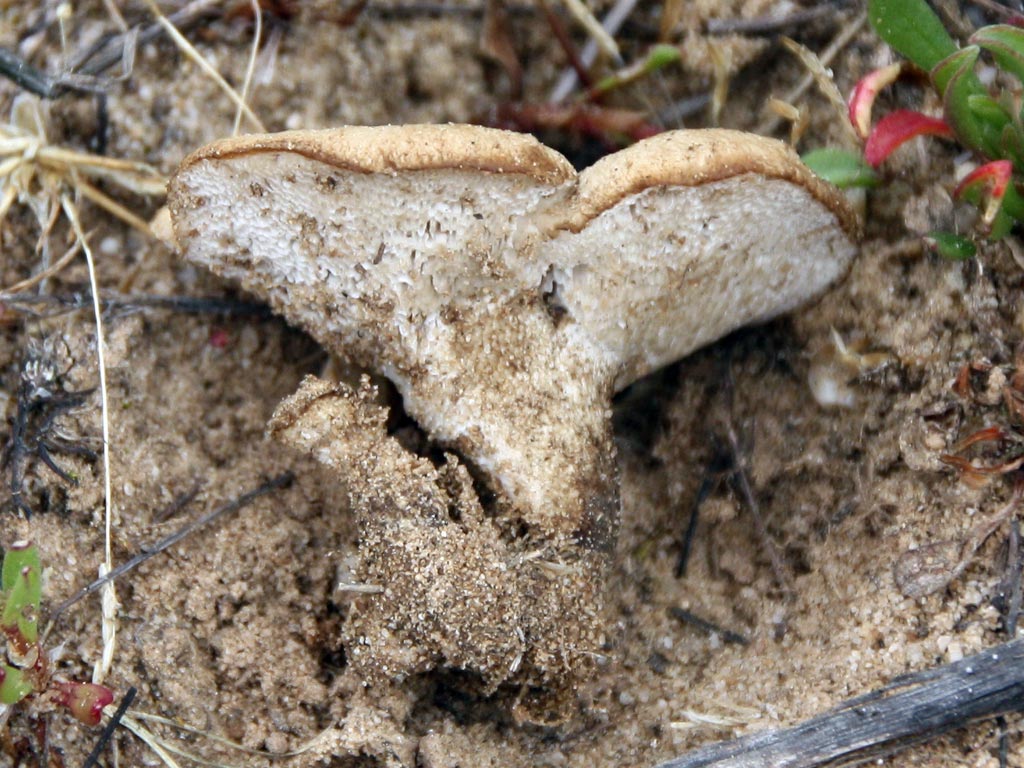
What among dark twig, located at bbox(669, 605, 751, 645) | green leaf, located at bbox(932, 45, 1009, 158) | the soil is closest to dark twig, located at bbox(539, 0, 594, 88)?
the soil

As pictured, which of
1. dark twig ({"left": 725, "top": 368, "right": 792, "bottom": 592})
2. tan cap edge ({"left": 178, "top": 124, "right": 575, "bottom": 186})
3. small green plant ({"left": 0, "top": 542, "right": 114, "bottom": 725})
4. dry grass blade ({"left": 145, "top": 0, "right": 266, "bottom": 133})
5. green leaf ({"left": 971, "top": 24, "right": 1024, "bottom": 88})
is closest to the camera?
tan cap edge ({"left": 178, "top": 124, "right": 575, "bottom": 186})

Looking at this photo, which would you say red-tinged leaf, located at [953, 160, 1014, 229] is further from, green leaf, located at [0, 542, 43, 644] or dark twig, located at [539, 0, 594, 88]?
green leaf, located at [0, 542, 43, 644]

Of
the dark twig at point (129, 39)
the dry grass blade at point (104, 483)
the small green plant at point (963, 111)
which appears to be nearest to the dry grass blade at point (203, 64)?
the dark twig at point (129, 39)

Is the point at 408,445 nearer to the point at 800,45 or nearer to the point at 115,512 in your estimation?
the point at 115,512

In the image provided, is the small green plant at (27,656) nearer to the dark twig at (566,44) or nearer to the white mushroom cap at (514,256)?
the white mushroom cap at (514,256)

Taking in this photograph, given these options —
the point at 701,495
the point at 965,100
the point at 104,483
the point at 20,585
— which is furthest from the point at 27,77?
the point at 965,100

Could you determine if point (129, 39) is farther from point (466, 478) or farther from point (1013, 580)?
point (1013, 580)
